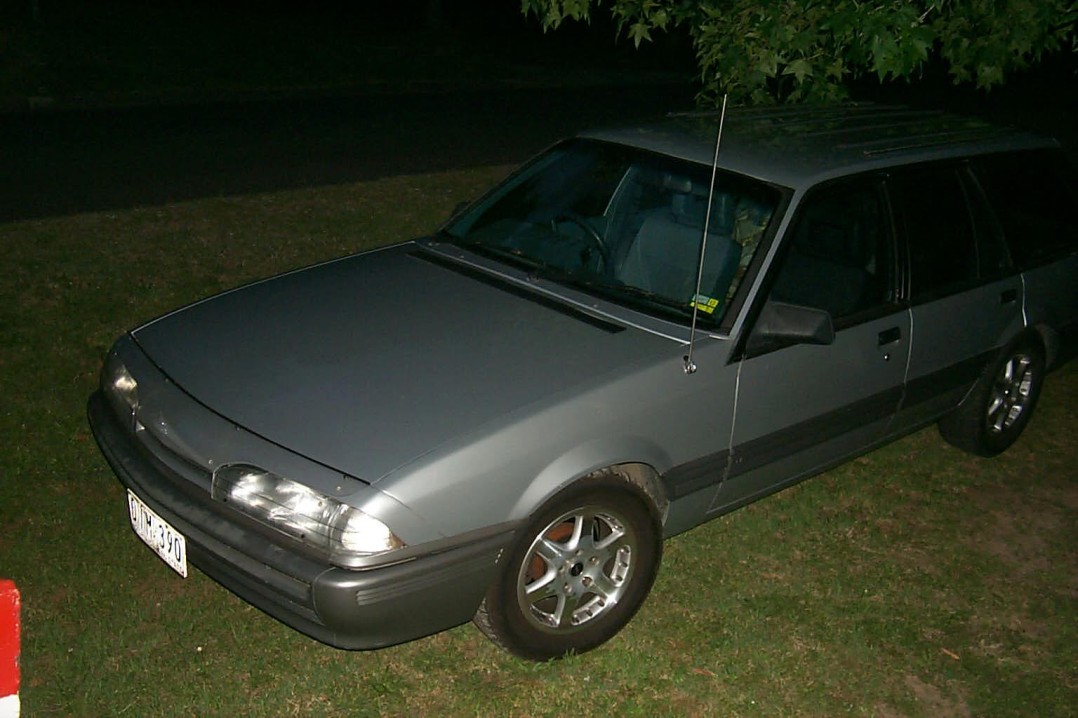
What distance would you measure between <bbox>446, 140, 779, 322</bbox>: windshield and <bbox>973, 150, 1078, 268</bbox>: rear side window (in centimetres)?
150

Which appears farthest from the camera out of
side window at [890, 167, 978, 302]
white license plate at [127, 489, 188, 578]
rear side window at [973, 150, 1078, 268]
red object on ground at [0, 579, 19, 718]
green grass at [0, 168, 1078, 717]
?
rear side window at [973, 150, 1078, 268]

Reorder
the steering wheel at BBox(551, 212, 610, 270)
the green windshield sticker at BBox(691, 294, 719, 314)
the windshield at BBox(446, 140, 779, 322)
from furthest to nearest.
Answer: the steering wheel at BBox(551, 212, 610, 270), the windshield at BBox(446, 140, 779, 322), the green windshield sticker at BBox(691, 294, 719, 314)

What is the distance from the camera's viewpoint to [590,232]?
4801 mm

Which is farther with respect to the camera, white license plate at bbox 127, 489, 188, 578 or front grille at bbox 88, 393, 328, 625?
white license plate at bbox 127, 489, 188, 578

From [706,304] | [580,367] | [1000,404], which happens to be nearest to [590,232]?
[706,304]

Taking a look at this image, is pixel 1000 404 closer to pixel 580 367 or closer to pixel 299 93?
pixel 580 367

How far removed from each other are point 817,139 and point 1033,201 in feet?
4.37

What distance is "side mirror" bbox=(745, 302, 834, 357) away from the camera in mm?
4160

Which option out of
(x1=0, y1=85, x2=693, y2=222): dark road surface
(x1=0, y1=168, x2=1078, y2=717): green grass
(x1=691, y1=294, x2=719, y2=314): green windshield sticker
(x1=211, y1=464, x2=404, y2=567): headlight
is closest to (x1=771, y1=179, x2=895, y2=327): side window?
(x1=691, y1=294, x2=719, y2=314): green windshield sticker

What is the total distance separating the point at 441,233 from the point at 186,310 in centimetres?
118

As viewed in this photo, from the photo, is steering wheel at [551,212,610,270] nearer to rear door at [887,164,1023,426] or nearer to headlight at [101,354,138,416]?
rear door at [887,164,1023,426]

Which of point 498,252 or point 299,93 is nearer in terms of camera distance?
point 498,252

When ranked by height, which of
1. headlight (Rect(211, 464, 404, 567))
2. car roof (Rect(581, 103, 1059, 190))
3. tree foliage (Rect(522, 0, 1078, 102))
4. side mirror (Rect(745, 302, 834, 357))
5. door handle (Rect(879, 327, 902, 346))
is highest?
tree foliage (Rect(522, 0, 1078, 102))

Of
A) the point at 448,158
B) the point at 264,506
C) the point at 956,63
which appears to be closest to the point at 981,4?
the point at 956,63
